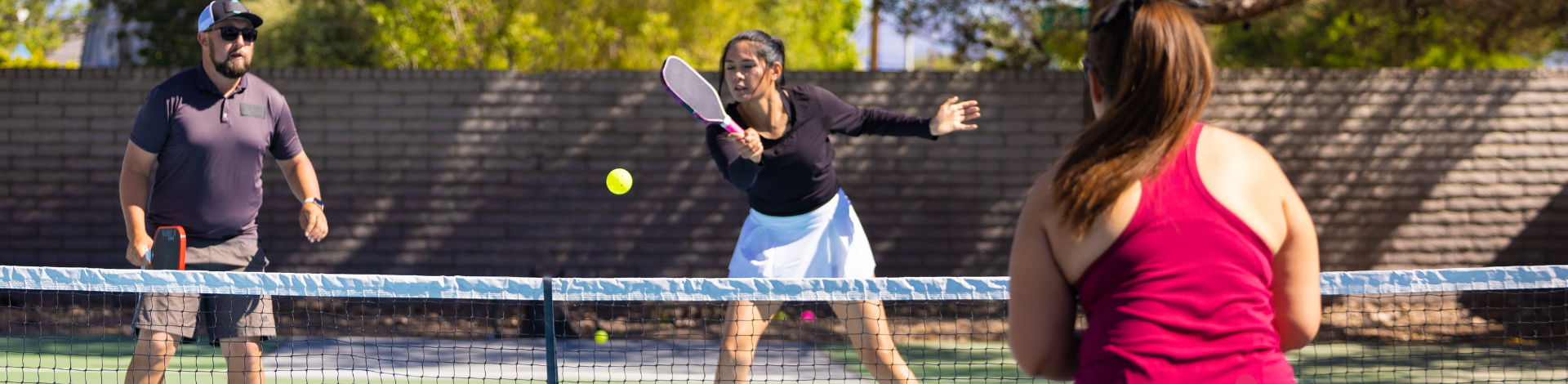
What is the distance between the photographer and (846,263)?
12.0 feet

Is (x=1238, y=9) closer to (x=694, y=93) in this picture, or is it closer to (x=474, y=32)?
(x=694, y=93)

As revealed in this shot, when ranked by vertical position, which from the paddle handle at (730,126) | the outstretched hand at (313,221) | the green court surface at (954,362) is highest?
the paddle handle at (730,126)

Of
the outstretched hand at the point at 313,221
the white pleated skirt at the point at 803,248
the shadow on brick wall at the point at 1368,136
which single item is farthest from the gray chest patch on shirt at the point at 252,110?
the shadow on brick wall at the point at 1368,136

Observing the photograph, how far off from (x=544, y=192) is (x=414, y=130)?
3.49 feet

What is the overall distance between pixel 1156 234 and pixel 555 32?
41.5ft

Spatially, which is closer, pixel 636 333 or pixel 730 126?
pixel 730 126

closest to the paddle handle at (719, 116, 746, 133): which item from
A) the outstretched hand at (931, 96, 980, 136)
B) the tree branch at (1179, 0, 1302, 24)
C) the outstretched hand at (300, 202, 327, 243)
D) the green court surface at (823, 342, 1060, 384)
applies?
the outstretched hand at (931, 96, 980, 136)

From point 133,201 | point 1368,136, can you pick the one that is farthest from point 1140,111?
point 1368,136

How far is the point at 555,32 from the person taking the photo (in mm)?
13406

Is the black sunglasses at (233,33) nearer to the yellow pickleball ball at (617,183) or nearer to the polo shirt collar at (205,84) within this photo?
the polo shirt collar at (205,84)

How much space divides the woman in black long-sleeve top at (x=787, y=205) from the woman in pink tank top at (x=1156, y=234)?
2.00 m

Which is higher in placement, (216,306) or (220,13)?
(220,13)

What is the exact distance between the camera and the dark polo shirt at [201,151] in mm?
3293

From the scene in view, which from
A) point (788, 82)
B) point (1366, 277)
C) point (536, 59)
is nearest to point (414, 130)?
point (788, 82)
